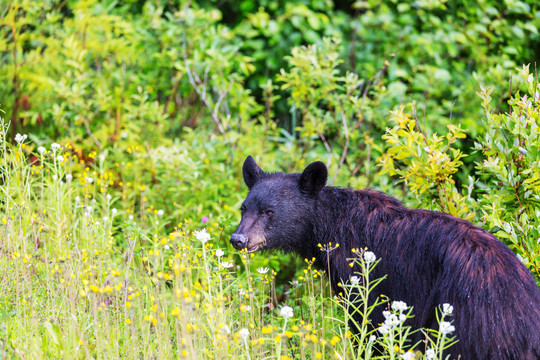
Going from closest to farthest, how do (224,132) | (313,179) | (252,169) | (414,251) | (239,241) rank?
(414,251) → (239,241) → (313,179) → (252,169) → (224,132)

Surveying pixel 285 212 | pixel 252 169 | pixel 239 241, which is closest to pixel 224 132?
pixel 252 169

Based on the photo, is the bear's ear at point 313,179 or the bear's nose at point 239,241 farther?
the bear's ear at point 313,179

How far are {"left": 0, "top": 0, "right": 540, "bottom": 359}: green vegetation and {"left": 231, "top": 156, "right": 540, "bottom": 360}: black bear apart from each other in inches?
14.2

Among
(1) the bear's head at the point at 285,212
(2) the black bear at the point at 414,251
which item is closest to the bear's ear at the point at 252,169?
(2) the black bear at the point at 414,251

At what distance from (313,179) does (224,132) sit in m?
2.51

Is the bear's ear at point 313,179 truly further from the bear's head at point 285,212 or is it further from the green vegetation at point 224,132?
the green vegetation at point 224,132

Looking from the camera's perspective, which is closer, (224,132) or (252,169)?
(252,169)

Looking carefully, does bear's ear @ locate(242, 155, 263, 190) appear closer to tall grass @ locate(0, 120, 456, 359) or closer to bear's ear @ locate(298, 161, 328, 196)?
bear's ear @ locate(298, 161, 328, 196)

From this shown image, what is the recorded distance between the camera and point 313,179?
4742 millimetres

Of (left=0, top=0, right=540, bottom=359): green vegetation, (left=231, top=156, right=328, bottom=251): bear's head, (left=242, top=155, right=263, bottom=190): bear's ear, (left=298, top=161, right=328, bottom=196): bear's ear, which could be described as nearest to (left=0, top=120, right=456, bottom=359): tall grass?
(left=0, top=0, right=540, bottom=359): green vegetation

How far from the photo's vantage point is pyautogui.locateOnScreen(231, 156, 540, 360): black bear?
352 cm

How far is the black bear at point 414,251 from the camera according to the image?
3.52 metres

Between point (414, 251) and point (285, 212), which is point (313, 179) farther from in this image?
point (414, 251)

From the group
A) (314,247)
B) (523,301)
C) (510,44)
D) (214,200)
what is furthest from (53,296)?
(510,44)
